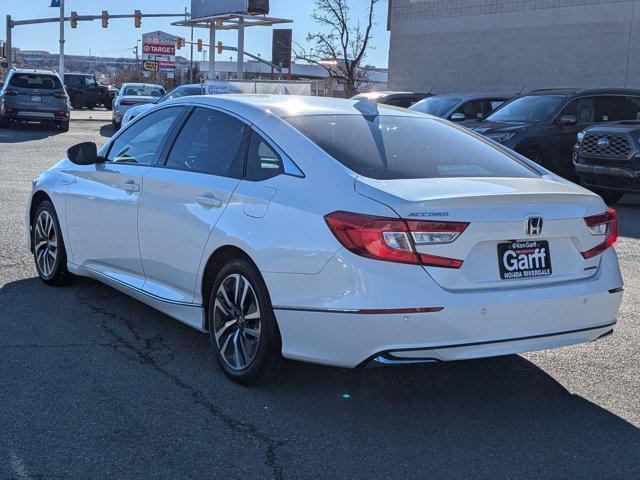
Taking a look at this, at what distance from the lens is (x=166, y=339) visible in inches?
220

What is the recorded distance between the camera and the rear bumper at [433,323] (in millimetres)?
3932

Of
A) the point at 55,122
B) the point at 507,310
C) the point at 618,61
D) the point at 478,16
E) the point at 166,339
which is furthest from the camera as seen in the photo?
the point at 478,16

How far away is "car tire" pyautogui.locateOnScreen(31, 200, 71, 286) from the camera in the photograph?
672cm

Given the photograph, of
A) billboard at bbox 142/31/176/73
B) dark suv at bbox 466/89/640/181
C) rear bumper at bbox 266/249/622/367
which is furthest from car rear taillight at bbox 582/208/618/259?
billboard at bbox 142/31/176/73

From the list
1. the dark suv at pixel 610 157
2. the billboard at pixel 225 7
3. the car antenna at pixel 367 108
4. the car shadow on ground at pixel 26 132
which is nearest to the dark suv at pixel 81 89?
the billboard at pixel 225 7

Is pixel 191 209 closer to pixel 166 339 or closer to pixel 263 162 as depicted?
pixel 263 162

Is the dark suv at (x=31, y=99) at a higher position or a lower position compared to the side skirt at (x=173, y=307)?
higher

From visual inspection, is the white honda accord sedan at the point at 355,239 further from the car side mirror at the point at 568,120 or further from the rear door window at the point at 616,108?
the rear door window at the point at 616,108

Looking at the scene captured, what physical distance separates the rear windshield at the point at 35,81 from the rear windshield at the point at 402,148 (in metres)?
23.1

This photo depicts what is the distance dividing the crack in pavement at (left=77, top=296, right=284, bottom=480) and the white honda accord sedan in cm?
27

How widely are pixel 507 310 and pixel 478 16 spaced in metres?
26.6

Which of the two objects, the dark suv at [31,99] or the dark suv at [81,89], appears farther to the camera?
the dark suv at [81,89]

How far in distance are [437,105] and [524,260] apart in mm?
13604

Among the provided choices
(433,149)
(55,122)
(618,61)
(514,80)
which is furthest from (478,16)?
(433,149)
